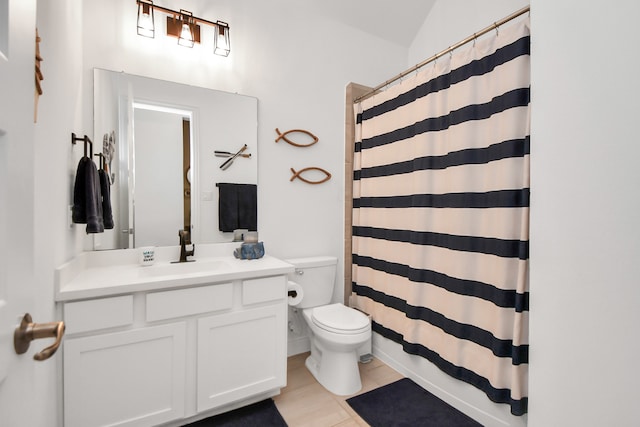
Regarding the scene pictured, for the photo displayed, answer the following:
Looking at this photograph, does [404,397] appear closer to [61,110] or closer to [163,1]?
[61,110]

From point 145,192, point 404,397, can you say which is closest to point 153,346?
point 145,192

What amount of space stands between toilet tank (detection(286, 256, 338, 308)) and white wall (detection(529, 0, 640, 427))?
151 centimetres

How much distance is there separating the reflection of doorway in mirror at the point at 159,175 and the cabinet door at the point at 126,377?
0.68 metres

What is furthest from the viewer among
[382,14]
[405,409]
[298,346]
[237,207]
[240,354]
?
[382,14]

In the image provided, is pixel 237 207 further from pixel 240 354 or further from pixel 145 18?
pixel 145 18

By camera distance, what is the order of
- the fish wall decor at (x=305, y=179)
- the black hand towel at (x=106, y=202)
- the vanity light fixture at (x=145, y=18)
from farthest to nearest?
the fish wall decor at (x=305, y=179)
the vanity light fixture at (x=145, y=18)
the black hand towel at (x=106, y=202)

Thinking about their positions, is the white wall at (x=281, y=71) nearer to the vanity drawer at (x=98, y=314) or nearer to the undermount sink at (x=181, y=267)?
the undermount sink at (x=181, y=267)

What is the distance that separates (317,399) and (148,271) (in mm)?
1311

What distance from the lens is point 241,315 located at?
5.56 ft

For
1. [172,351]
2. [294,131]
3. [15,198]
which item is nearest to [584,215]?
[15,198]

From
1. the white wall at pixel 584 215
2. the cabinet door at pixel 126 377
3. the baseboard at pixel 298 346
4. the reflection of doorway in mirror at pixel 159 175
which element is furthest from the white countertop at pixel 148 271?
the white wall at pixel 584 215

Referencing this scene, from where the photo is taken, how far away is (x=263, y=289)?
5.77 feet

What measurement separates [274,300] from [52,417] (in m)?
1.07

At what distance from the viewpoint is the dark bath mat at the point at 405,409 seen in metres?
1.68
